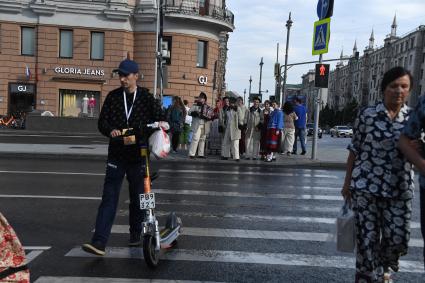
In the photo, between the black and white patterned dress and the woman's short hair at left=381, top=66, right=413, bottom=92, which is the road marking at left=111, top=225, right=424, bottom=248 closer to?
the black and white patterned dress

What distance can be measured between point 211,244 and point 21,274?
305 centimetres

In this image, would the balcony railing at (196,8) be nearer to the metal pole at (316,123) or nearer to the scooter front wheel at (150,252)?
the metal pole at (316,123)

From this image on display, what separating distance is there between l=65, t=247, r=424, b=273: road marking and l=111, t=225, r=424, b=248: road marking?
2.16ft

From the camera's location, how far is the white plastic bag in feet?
14.8

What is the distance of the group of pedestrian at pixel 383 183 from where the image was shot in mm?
3314

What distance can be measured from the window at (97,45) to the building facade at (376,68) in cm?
4865

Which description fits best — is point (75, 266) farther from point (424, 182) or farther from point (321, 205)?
point (321, 205)

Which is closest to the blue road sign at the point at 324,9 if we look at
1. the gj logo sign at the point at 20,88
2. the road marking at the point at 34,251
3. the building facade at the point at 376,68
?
the road marking at the point at 34,251

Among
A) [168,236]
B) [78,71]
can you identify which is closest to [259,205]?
[168,236]

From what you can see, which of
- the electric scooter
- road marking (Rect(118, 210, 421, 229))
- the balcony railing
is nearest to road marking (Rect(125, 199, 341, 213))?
road marking (Rect(118, 210, 421, 229))

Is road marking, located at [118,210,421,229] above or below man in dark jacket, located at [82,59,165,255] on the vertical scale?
below

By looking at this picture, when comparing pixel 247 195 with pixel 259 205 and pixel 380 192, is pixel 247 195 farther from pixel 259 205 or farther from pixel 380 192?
pixel 380 192

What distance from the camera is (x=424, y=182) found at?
301 centimetres

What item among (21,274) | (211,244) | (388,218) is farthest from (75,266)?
(388,218)
